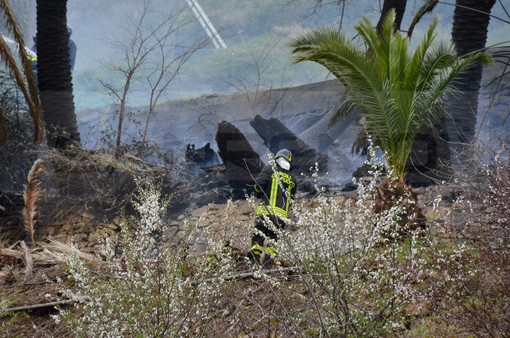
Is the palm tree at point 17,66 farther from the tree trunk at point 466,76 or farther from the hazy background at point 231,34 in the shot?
the tree trunk at point 466,76

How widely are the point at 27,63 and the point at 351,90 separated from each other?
14.9 ft

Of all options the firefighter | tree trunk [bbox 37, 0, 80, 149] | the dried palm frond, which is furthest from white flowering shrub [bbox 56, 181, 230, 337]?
tree trunk [bbox 37, 0, 80, 149]

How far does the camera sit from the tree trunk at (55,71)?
11477 mm

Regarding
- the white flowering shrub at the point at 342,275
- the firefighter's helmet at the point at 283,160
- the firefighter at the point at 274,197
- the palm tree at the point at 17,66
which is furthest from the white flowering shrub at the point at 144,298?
the palm tree at the point at 17,66

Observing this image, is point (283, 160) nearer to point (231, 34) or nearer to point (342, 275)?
point (342, 275)

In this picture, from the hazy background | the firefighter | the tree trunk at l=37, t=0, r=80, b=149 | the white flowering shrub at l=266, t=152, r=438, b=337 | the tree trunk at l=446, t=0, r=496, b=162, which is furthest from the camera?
the tree trunk at l=37, t=0, r=80, b=149

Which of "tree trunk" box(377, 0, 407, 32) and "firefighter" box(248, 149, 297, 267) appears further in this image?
"tree trunk" box(377, 0, 407, 32)

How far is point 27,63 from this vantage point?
33.3ft

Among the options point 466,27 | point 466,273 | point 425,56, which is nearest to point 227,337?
point 466,273

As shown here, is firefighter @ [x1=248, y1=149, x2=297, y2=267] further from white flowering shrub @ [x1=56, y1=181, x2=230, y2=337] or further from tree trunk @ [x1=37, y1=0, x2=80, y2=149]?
tree trunk @ [x1=37, y1=0, x2=80, y2=149]

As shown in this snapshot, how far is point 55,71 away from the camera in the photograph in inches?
460

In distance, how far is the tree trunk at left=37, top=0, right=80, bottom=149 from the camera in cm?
1148

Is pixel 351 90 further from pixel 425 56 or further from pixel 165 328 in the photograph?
pixel 165 328

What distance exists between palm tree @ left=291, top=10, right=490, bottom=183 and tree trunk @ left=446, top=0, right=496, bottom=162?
1.12 m
